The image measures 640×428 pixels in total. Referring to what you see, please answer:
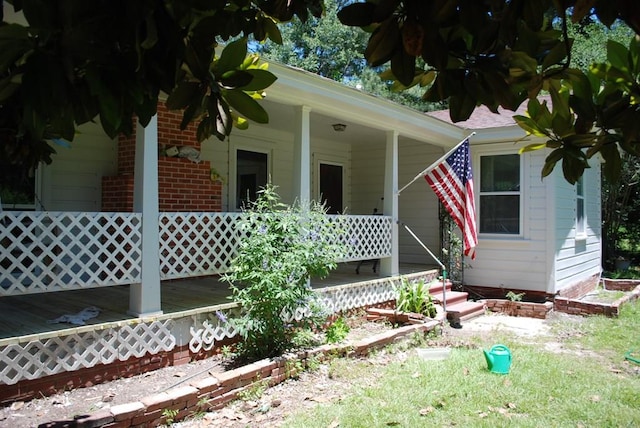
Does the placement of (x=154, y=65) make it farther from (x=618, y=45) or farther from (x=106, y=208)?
(x=106, y=208)

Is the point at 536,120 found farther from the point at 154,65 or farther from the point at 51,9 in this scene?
the point at 51,9

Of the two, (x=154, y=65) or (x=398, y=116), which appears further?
(x=398, y=116)

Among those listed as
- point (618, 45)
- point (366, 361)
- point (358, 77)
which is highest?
point (358, 77)

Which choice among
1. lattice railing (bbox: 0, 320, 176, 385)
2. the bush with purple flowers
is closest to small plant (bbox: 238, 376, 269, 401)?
the bush with purple flowers

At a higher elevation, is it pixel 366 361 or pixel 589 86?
pixel 589 86

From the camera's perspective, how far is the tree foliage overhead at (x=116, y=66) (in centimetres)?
99

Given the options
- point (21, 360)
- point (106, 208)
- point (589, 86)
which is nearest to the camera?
point (589, 86)

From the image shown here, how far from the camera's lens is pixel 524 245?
357 inches

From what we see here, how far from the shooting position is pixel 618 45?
1522 mm

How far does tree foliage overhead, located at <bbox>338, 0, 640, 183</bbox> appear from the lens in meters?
1.25

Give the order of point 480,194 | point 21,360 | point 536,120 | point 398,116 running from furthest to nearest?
point 480,194
point 398,116
point 21,360
point 536,120

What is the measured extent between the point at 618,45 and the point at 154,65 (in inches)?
55.5

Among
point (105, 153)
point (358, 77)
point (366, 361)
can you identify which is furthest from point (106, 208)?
point (358, 77)

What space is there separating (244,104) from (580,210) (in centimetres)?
1134
